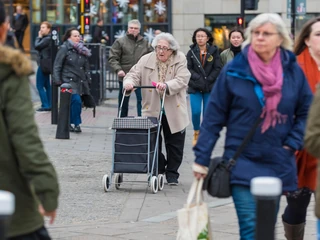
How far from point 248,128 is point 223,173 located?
297mm

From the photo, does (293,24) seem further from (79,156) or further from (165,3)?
(79,156)

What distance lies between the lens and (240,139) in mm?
5273

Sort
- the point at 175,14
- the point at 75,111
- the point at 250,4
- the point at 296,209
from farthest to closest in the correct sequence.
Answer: the point at 175,14 < the point at 250,4 < the point at 75,111 < the point at 296,209

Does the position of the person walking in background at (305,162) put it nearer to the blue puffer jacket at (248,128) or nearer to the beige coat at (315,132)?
the blue puffer jacket at (248,128)

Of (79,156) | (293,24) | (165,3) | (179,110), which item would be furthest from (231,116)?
(165,3)

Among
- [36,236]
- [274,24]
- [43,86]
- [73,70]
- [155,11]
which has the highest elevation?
[155,11]

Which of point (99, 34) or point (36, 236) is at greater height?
point (99, 34)

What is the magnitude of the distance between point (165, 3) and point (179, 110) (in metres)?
24.3

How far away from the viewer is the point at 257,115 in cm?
525

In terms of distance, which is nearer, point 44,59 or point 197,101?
point 197,101

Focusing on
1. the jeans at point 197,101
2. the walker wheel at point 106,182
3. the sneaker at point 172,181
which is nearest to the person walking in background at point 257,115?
the walker wheel at point 106,182

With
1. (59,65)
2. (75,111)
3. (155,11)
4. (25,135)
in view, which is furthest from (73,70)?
(155,11)

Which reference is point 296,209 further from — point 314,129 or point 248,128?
point 314,129

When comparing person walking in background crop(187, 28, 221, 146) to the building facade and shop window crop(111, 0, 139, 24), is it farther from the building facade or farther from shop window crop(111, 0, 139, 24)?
shop window crop(111, 0, 139, 24)
